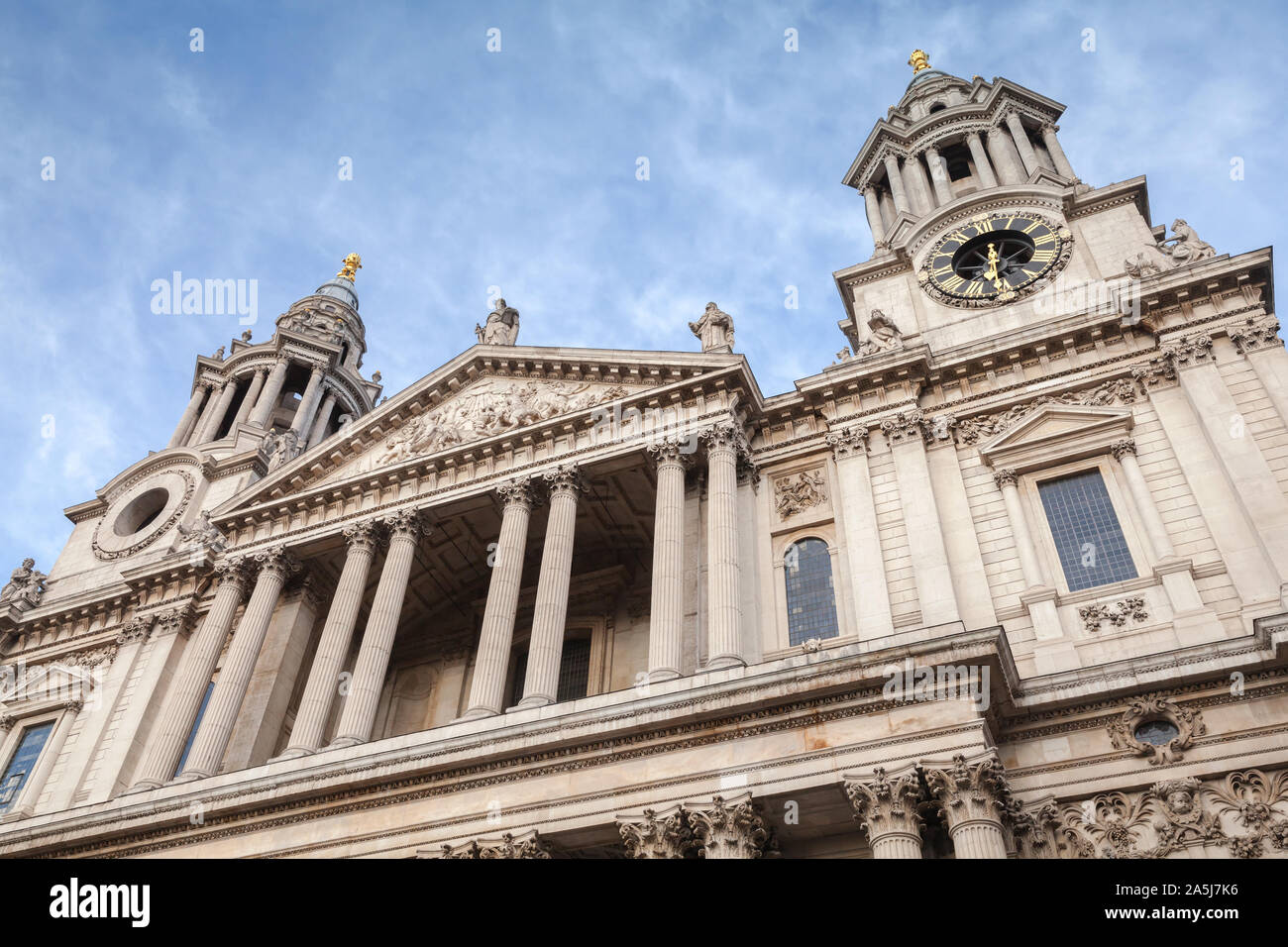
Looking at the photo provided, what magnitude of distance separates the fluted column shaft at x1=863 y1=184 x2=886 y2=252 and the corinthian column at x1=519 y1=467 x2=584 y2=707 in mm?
14322

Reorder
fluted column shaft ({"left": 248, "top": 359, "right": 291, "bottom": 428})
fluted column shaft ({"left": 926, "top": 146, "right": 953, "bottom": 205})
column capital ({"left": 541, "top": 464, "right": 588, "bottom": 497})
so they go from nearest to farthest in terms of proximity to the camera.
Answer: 1. column capital ({"left": 541, "top": 464, "right": 588, "bottom": 497})
2. fluted column shaft ({"left": 926, "top": 146, "right": 953, "bottom": 205})
3. fluted column shaft ({"left": 248, "top": 359, "right": 291, "bottom": 428})

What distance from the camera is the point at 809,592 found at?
24328 mm

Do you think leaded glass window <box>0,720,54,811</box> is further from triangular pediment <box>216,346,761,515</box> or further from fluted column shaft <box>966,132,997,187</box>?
fluted column shaft <box>966,132,997,187</box>

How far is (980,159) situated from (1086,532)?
17008mm

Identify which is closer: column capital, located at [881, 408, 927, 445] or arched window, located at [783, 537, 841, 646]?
arched window, located at [783, 537, 841, 646]

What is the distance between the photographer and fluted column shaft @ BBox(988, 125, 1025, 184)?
34.1 meters

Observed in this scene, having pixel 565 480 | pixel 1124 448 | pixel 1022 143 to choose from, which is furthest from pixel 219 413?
pixel 1124 448

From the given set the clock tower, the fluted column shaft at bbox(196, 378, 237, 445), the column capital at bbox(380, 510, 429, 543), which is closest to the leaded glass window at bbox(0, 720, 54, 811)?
the column capital at bbox(380, 510, 429, 543)

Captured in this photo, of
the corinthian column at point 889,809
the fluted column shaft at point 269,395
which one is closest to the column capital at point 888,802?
the corinthian column at point 889,809

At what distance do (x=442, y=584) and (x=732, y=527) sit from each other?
1040 centimetres

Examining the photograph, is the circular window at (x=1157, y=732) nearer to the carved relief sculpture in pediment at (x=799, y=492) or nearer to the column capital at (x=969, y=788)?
the column capital at (x=969, y=788)

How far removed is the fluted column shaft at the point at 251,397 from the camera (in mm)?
44316

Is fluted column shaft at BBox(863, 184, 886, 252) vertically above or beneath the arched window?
above
